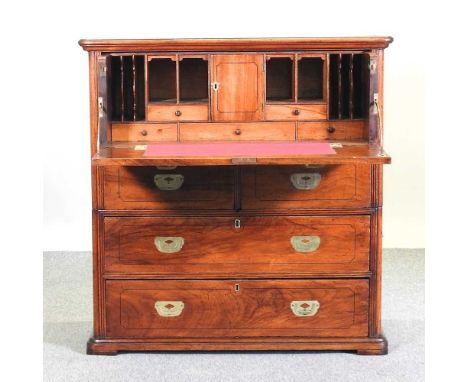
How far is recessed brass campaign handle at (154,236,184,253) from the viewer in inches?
187

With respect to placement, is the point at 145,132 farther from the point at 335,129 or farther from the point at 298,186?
the point at 335,129

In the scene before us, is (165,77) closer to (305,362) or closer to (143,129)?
(143,129)

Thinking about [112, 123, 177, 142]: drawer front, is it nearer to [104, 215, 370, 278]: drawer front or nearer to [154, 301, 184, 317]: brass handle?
[104, 215, 370, 278]: drawer front

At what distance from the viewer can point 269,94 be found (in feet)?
17.0

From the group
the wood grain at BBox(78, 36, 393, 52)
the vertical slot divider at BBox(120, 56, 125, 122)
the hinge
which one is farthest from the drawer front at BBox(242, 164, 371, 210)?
the vertical slot divider at BBox(120, 56, 125, 122)

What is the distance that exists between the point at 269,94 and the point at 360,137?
56 cm

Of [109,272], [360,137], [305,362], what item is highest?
[360,137]

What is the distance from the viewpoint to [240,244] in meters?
4.76

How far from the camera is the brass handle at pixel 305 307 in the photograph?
479 centimetres

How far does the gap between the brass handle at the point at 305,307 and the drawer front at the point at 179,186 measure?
0.52 metres

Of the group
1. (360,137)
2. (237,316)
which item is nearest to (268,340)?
(237,316)

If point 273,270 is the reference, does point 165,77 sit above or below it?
above

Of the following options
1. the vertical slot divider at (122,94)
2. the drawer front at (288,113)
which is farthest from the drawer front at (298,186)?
the vertical slot divider at (122,94)

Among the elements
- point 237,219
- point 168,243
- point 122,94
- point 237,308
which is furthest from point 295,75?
point 237,308
